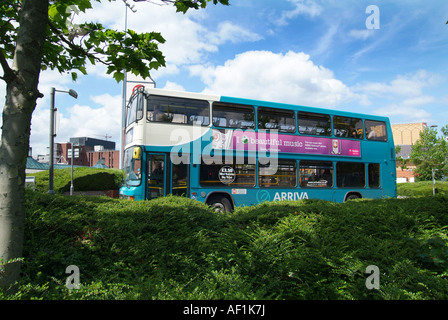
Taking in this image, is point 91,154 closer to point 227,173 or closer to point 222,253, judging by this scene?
point 227,173

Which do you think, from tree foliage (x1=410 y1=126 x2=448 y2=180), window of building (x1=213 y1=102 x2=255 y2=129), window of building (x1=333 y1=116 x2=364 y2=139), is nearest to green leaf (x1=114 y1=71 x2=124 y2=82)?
window of building (x1=213 y1=102 x2=255 y2=129)

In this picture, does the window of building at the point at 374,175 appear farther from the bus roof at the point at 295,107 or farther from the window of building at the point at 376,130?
the bus roof at the point at 295,107

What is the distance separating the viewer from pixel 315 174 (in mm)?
11781

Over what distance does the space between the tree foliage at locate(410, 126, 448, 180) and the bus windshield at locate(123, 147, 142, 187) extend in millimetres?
36500

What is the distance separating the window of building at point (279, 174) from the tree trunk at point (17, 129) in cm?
849

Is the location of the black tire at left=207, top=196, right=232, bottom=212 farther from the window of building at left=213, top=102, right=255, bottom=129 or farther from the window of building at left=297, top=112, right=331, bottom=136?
the window of building at left=297, top=112, right=331, bottom=136

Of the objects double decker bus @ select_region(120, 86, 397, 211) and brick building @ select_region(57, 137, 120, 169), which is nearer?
double decker bus @ select_region(120, 86, 397, 211)

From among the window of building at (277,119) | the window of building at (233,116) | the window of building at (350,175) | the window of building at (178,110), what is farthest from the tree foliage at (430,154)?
the window of building at (178,110)

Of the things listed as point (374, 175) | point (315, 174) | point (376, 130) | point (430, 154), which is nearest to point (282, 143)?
point (315, 174)

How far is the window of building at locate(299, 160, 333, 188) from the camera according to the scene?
37.7 ft

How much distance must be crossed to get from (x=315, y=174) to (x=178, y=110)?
6.01 metres

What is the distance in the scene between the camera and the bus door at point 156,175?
9.31 meters
